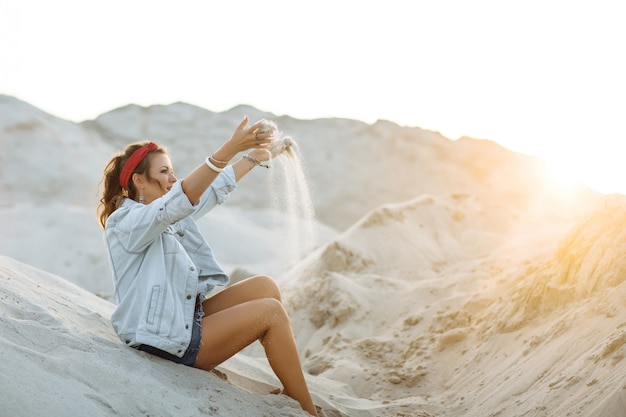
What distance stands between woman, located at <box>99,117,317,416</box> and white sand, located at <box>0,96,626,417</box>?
10cm

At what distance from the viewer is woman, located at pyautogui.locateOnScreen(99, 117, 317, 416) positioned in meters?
2.54

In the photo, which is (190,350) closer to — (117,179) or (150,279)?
(150,279)

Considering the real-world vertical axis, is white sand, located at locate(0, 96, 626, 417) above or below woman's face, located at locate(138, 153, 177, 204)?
below

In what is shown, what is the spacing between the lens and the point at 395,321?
18.3 feet

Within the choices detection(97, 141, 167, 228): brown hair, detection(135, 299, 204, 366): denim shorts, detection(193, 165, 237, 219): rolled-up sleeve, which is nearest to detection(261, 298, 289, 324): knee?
detection(135, 299, 204, 366): denim shorts

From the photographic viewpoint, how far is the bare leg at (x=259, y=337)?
9.16ft

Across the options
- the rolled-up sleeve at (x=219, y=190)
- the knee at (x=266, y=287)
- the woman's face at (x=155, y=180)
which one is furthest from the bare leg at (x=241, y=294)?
the woman's face at (x=155, y=180)

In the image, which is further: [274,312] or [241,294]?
[241,294]

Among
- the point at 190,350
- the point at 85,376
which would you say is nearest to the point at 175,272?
the point at 190,350

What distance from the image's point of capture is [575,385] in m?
2.96

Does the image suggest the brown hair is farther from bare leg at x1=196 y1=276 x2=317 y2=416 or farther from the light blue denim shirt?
bare leg at x1=196 y1=276 x2=317 y2=416

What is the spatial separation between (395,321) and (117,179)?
319 cm

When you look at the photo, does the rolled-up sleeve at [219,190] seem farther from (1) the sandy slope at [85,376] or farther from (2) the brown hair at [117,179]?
(1) the sandy slope at [85,376]

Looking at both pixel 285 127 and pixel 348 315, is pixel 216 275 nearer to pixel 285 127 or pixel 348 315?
pixel 348 315
